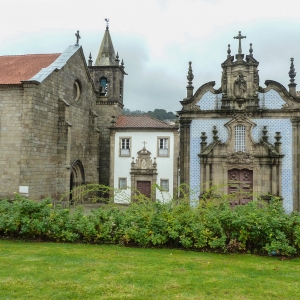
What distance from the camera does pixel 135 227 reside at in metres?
8.59

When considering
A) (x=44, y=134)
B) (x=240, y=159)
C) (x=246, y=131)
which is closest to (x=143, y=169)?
(x=44, y=134)

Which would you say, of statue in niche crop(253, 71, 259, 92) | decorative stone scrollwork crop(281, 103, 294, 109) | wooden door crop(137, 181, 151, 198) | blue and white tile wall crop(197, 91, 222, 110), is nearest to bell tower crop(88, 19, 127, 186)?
wooden door crop(137, 181, 151, 198)

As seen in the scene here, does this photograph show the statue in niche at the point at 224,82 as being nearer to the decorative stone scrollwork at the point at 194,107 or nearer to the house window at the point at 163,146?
the decorative stone scrollwork at the point at 194,107

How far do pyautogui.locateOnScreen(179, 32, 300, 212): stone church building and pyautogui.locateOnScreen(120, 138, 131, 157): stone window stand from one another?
834 cm

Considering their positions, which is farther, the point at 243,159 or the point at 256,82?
the point at 256,82

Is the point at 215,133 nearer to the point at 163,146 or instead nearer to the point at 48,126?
the point at 163,146

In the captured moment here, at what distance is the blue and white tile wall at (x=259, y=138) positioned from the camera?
16.8 m

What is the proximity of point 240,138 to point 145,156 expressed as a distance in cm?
908

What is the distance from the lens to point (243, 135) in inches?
686

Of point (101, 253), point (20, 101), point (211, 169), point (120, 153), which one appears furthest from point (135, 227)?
point (120, 153)

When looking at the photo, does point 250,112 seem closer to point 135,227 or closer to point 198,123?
point 198,123

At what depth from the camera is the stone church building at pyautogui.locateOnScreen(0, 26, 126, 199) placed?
1816 cm

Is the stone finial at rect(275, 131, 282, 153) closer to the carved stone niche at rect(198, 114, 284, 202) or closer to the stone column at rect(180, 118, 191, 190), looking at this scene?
the carved stone niche at rect(198, 114, 284, 202)

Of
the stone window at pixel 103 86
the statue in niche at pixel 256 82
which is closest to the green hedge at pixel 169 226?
the statue in niche at pixel 256 82
